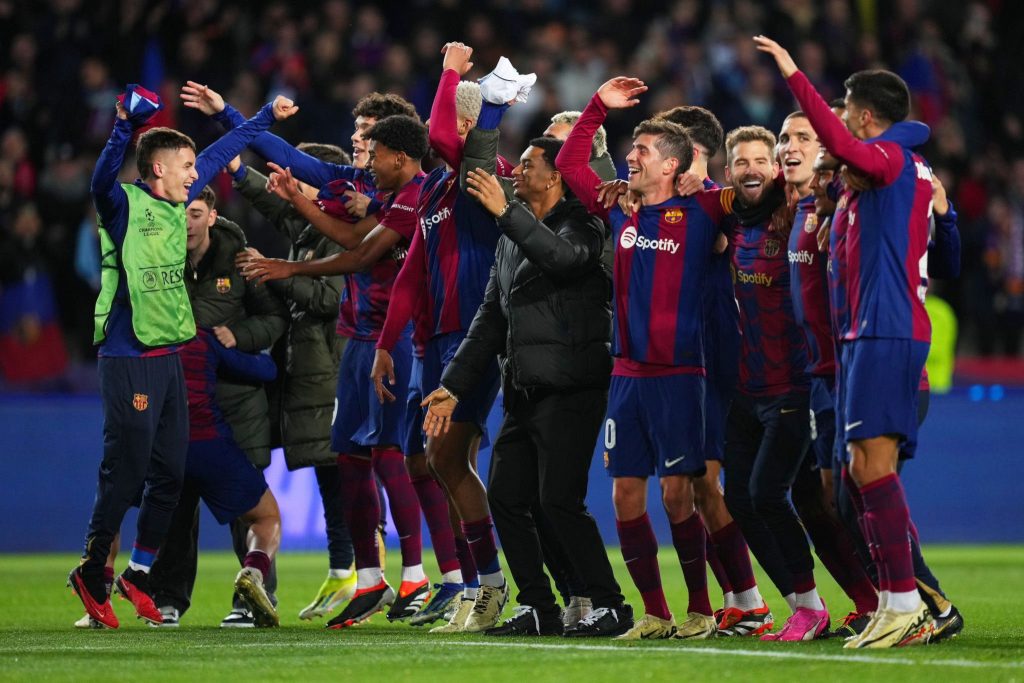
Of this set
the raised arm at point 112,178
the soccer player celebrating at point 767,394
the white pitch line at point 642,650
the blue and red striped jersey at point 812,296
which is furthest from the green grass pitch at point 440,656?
the raised arm at point 112,178

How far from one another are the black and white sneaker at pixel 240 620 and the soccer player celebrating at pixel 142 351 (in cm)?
37

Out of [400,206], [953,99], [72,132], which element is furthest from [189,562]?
[953,99]

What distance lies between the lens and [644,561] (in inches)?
276

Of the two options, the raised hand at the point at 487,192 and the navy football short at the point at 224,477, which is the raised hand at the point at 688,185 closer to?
the raised hand at the point at 487,192

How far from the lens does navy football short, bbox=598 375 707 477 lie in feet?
22.8

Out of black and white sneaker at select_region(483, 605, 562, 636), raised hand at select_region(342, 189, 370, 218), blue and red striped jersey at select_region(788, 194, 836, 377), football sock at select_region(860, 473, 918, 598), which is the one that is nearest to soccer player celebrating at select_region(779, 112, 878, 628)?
blue and red striped jersey at select_region(788, 194, 836, 377)

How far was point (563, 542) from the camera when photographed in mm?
7117

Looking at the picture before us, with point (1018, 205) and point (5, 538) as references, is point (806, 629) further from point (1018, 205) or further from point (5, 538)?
point (1018, 205)

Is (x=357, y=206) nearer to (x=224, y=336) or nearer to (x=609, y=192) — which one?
(x=224, y=336)

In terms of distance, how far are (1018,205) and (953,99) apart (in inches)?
78.9

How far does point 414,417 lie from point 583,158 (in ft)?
5.85

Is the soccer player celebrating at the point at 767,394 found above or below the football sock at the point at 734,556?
above

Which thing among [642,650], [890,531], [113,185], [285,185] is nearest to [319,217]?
[285,185]

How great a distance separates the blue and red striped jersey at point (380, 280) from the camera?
28.2 ft
